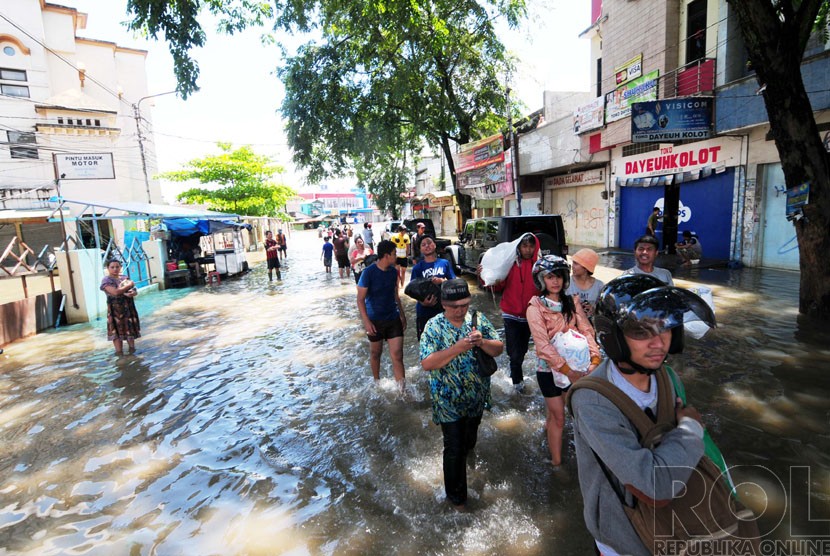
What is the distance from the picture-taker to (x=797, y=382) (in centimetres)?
471

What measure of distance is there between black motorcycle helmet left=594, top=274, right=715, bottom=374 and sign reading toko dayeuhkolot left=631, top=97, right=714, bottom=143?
12.1 metres

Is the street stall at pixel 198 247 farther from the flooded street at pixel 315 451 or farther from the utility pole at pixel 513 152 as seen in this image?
the utility pole at pixel 513 152

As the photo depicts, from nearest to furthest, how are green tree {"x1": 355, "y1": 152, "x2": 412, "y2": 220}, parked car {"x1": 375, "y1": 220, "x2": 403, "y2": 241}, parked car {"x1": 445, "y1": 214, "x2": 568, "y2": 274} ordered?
parked car {"x1": 445, "y1": 214, "x2": 568, "y2": 274} → parked car {"x1": 375, "y1": 220, "x2": 403, "y2": 241} → green tree {"x1": 355, "y1": 152, "x2": 412, "y2": 220}

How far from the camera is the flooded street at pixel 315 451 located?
9.53ft

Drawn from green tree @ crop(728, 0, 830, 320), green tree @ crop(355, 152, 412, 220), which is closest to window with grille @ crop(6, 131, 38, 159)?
green tree @ crop(355, 152, 412, 220)

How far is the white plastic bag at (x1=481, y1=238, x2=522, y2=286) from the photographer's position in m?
4.40

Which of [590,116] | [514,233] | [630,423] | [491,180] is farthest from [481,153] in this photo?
[630,423]

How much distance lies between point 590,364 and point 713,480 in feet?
5.69

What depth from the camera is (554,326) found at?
3.17m

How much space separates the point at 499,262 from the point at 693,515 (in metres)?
3.16

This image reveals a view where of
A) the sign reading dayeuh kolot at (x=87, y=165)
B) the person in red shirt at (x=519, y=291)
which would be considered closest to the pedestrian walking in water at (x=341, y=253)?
the sign reading dayeuh kolot at (x=87, y=165)

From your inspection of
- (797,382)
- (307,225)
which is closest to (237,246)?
(797,382)

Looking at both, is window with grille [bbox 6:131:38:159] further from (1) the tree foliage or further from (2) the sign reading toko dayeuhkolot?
(2) the sign reading toko dayeuhkolot

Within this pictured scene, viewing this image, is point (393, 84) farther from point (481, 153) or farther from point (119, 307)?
point (119, 307)
